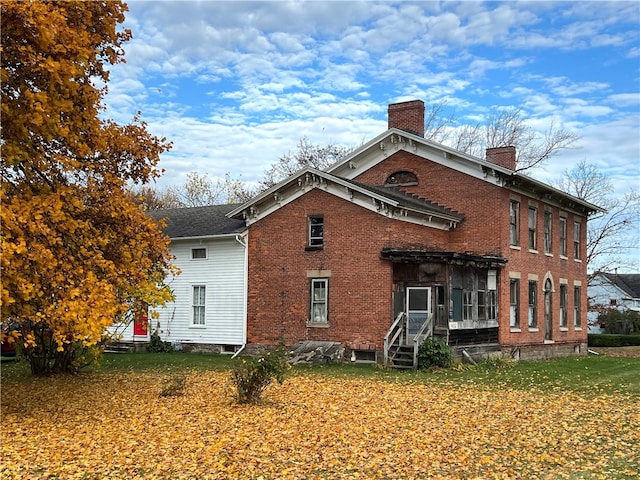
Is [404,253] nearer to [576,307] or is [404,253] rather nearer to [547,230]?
[547,230]

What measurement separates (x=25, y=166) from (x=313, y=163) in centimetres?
4068

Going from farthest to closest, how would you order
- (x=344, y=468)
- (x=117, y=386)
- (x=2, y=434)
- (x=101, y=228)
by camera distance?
(x=117, y=386) → (x=101, y=228) → (x=2, y=434) → (x=344, y=468)

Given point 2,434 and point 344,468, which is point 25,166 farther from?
point 344,468

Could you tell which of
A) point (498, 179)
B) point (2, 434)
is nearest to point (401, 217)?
point (498, 179)

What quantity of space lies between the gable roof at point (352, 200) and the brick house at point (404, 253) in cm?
5

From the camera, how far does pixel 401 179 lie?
27328 millimetres

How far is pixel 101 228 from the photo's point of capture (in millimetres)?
13555

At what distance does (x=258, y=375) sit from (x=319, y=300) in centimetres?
1058

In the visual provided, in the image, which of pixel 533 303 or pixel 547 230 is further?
pixel 547 230

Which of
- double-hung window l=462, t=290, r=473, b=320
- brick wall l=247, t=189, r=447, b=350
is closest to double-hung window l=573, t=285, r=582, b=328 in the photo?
brick wall l=247, t=189, r=447, b=350

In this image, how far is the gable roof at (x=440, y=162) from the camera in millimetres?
24969

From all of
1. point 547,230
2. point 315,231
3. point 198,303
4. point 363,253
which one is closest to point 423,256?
point 363,253

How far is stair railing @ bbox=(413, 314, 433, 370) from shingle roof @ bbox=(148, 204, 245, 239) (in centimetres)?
844

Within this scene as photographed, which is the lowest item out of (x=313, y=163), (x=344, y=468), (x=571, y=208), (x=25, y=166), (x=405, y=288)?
(x=344, y=468)
